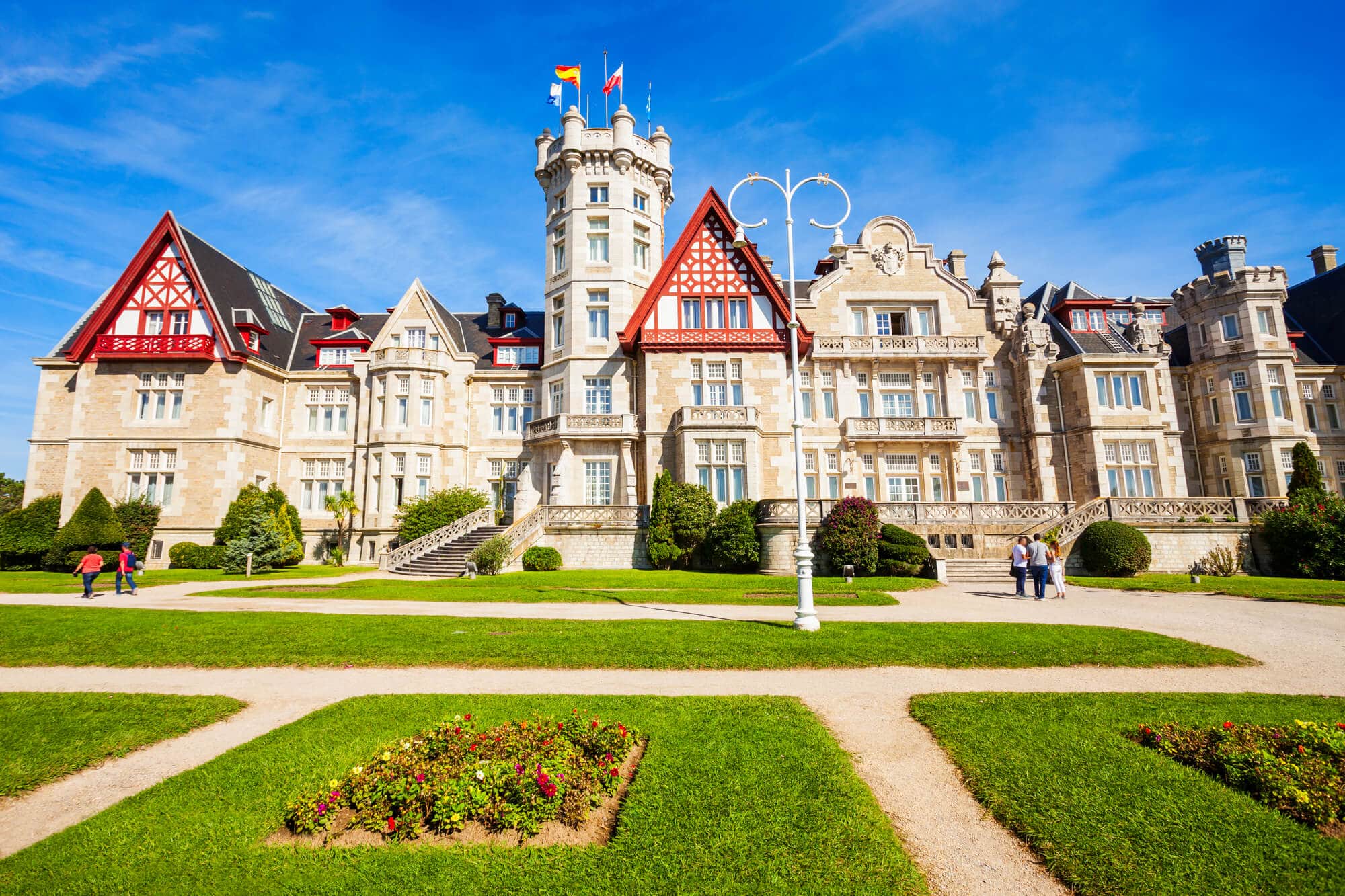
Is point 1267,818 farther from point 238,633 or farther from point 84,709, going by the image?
point 238,633

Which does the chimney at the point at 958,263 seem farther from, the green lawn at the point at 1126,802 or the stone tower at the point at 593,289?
the green lawn at the point at 1126,802

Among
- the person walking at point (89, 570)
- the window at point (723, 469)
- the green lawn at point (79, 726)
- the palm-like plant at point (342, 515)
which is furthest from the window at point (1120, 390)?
the person walking at point (89, 570)

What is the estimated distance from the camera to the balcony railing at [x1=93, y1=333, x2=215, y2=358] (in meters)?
32.7

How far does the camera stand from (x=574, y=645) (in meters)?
10.7

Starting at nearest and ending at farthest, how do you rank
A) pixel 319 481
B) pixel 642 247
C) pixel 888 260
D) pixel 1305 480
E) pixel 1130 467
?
pixel 1305 480 < pixel 1130 467 < pixel 888 260 < pixel 319 481 < pixel 642 247

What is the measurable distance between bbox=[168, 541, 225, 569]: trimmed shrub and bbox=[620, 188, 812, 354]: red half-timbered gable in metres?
22.2

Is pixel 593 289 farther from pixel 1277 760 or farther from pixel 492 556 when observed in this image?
pixel 1277 760

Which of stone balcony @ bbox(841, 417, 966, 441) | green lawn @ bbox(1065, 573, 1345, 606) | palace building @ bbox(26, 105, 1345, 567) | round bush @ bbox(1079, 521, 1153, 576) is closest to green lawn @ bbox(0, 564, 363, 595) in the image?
palace building @ bbox(26, 105, 1345, 567)

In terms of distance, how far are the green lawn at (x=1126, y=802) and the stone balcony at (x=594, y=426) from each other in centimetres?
2490

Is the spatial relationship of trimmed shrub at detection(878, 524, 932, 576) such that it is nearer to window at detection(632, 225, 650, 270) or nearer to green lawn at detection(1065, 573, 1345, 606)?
green lawn at detection(1065, 573, 1345, 606)

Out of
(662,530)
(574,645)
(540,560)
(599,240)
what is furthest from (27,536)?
(574,645)

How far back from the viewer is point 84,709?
7.40 metres

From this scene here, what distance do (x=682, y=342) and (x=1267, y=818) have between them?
93.0ft

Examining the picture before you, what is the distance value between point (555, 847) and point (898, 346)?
33249mm
